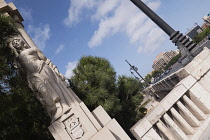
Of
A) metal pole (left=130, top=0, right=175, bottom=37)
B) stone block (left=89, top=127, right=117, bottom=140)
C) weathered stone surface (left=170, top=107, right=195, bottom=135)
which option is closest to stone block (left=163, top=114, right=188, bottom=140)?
→ weathered stone surface (left=170, top=107, right=195, bottom=135)

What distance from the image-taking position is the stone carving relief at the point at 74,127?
4.58 metres

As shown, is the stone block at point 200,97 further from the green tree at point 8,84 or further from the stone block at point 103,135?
the green tree at point 8,84

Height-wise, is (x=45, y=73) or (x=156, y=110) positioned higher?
(x=45, y=73)

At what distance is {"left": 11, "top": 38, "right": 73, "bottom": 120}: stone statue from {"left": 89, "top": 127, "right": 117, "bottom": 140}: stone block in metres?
1.27

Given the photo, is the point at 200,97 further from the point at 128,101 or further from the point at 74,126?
Result: the point at 128,101

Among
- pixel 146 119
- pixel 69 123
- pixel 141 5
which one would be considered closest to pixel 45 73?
pixel 69 123

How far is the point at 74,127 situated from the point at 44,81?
1826 mm

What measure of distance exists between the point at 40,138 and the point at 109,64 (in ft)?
31.4

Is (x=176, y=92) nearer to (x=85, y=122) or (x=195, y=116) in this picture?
(x=195, y=116)

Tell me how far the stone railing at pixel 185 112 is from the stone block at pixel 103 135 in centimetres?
70

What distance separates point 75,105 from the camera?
5.15 m

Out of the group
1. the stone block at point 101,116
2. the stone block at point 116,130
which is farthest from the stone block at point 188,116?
the stone block at point 101,116

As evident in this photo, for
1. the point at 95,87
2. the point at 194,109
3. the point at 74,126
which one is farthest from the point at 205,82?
the point at 95,87

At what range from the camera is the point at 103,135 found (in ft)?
14.3
